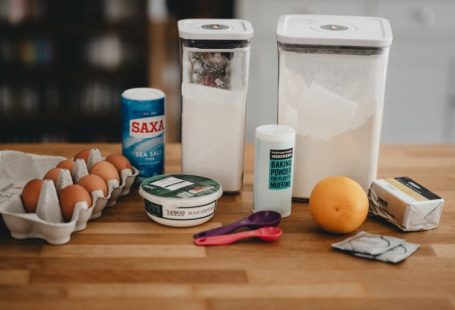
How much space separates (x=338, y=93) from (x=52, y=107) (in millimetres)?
2394

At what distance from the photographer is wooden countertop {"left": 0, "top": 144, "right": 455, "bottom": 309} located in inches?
46.3

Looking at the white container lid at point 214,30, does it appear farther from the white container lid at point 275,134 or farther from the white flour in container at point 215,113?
the white container lid at point 275,134

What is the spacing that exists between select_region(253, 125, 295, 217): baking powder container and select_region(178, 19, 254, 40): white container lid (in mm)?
187

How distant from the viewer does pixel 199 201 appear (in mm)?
1418

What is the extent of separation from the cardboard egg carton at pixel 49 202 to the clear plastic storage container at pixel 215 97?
145 millimetres

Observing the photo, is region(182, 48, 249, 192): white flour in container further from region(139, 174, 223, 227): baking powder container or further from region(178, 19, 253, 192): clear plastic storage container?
region(139, 174, 223, 227): baking powder container

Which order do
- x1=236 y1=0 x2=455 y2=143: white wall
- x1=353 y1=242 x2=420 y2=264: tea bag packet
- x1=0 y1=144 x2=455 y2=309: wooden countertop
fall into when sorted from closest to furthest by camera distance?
x1=0 y1=144 x2=455 y2=309: wooden countertop → x1=353 y1=242 x2=420 y2=264: tea bag packet → x1=236 y1=0 x2=455 y2=143: white wall

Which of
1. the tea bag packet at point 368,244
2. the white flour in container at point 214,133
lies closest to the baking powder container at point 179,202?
the white flour in container at point 214,133

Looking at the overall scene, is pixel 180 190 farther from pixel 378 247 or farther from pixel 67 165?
pixel 378 247

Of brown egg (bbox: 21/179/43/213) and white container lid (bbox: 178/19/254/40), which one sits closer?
brown egg (bbox: 21/179/43/213)

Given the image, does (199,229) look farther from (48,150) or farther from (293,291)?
(48,150)

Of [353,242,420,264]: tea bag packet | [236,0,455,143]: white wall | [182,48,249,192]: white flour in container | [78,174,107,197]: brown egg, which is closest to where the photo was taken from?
[353,242,420,264]: tea bag packet

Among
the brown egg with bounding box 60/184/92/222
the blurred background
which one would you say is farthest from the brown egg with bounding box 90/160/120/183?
the blurred background

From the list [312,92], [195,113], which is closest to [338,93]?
[312,92]
